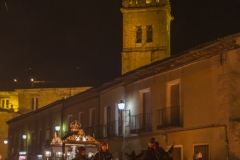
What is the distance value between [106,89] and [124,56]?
65.9 ft

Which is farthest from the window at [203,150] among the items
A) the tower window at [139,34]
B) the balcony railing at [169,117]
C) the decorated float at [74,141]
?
the tower window at [139,34]

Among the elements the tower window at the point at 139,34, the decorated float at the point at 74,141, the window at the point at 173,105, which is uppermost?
the tower window at the point at 139,34

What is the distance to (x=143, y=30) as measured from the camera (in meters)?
48.9

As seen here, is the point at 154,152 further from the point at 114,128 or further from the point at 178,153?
the point at 114,128

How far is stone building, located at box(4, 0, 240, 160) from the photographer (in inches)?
691

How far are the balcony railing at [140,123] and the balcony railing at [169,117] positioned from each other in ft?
3.50

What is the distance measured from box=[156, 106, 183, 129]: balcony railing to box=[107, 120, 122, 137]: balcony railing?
4.71 m

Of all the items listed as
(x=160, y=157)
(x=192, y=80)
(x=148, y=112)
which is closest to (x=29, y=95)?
(x=148, y=112)

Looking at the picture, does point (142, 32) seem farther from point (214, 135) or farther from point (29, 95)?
point (214, 135)

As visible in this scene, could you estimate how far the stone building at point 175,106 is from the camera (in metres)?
17.5

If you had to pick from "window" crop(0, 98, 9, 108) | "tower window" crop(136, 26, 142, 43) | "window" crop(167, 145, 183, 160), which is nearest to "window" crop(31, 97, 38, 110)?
"window" crop(0, 98, 9, 108)

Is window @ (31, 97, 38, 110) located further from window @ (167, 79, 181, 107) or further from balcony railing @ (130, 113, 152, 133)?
window @ (167, 79, 181, 107)

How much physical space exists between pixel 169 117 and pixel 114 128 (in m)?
6.72

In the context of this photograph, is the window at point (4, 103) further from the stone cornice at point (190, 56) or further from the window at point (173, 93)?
the window at point (173, 93)
